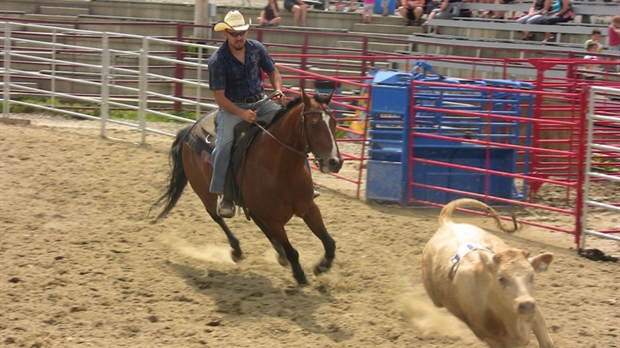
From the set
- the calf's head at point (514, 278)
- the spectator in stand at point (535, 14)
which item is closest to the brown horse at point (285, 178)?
the calf's head at point (514, 278)

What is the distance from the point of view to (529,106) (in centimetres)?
904

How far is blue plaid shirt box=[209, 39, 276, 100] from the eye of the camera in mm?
Answer: 6328

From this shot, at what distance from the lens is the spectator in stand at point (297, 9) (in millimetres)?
18516

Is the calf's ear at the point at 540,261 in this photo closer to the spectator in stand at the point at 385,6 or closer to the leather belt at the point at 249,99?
the leather belt at the point at 249,99

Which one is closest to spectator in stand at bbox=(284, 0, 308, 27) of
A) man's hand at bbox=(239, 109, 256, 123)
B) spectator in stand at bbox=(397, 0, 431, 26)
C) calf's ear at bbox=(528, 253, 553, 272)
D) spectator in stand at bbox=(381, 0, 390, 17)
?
spectator in stand at bbox=(381, 0, 390, 17)

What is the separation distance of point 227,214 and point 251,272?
54cm

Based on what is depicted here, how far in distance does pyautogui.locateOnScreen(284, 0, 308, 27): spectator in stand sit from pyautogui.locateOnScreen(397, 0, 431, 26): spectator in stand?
2273 mm

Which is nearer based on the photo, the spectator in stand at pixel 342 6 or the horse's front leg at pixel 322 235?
the horse's front leg at pixel 322 235

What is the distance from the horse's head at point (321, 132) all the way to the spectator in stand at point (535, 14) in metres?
10.8

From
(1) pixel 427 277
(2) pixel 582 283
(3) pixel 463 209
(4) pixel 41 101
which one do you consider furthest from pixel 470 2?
(1) pixel 427 277

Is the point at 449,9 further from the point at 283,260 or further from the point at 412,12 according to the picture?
the point at 283,260

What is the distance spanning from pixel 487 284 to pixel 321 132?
5.76ft

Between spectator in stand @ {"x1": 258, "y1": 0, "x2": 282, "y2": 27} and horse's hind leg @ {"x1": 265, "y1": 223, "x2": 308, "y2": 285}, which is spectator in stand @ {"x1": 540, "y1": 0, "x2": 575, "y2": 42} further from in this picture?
horse's hind leg @ {"x1": 265, "y1": 223, "x2": 308, "y2": 285}

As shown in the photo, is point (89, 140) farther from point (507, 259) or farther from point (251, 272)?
point (507, 259)
